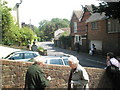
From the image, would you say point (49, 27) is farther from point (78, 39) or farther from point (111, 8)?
point (111, 8)

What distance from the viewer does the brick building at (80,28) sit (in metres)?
32.3

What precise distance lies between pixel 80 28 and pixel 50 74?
31421 millimetres

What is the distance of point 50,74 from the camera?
591 centimetres

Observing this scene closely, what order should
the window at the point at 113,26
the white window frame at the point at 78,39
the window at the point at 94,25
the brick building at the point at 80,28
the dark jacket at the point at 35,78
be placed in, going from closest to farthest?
1. the dark jacket at the point at 35,78
2. the window at the point at 113,26
3. the window at the point at 94,25
4. the brick building at the point at 80,28
5. the white window frame at the point at 78,39

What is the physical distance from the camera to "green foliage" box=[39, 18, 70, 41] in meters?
58.6

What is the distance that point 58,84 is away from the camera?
5973 mm

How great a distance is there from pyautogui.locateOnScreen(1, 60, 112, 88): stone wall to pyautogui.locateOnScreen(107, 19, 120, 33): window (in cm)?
1642

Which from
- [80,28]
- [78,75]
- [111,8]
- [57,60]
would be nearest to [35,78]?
[78,75]

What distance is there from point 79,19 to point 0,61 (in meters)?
32.3

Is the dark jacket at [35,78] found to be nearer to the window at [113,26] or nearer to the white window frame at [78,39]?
the window at [113,26]

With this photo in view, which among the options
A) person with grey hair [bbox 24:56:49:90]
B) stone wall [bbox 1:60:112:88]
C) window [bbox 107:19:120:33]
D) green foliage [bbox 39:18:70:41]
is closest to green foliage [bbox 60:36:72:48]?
green foliage [bbox 39:18:70:41]

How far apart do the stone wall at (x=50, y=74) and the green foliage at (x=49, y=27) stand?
2007 inches

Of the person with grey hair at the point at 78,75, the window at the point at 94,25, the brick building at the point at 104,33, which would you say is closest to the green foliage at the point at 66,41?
the brick building at the point at 104,33

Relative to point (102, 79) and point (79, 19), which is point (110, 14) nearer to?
point (102, 79)
